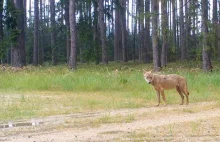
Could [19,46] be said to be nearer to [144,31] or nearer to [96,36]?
[96,36]

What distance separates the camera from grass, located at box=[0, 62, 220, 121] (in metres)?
15.3

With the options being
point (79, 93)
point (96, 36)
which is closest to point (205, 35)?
point (79, 93)

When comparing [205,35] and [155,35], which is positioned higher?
[155,35]

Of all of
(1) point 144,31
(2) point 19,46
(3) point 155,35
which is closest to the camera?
(3) point 155,35

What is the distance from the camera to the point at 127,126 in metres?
11.5

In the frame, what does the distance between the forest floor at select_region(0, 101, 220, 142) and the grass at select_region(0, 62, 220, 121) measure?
1.36 m

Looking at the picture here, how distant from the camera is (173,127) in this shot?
1110 centimetres

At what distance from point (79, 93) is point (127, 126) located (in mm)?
8904

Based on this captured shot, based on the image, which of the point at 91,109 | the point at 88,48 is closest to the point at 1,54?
the point at 88,48

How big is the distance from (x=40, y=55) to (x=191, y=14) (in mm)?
37882

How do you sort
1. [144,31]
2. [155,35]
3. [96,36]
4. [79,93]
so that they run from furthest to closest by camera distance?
1. [144,31]
2. [96,36]
3. [155,35]
4. [79,93]

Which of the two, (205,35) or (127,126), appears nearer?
(127,126)

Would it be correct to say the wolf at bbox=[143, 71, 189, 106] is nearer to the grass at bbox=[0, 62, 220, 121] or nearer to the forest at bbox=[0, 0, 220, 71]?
the grass at bbox=[0, 62, 220, 121]

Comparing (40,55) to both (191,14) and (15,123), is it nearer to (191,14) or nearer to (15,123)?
(191,14)
